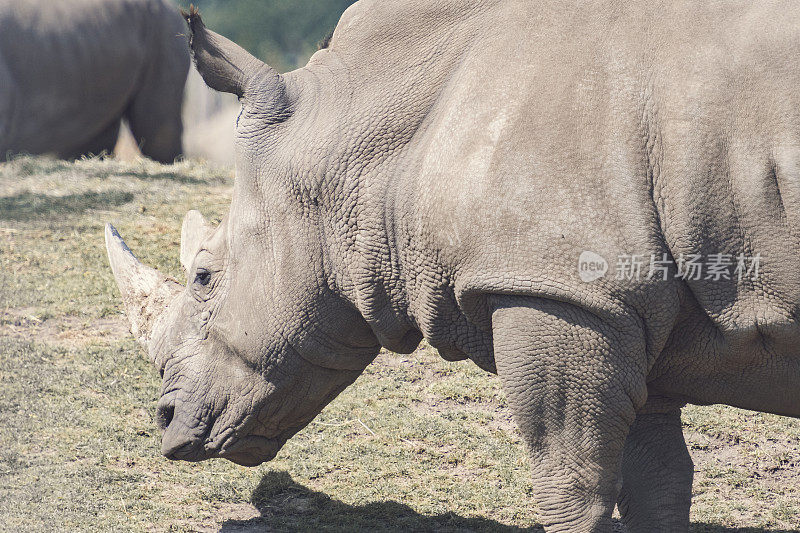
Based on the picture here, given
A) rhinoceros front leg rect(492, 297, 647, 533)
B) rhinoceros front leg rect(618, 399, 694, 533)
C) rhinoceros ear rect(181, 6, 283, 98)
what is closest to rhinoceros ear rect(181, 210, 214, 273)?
rhinoceros ear rect(181, 6, 283, 98)

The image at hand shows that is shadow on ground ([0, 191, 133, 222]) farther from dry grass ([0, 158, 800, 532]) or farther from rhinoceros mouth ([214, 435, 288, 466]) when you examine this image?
rhinoceros mouth ([214, 435, 288, 466])

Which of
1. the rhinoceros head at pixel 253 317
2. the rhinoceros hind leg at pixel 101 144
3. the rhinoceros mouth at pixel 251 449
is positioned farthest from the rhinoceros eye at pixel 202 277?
the rhinoceros hind leg at pixel 101 144

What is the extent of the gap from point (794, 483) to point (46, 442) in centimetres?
323

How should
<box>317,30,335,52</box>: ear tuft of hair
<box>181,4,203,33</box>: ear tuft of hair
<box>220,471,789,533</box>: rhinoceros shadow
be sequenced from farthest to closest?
<box>220,471,789,533</box>: rhinoceros shadow < <box>317,30,335,52</box>: ear tuft of hair < <box>181,4,203,33</box>: ear tuft of hair

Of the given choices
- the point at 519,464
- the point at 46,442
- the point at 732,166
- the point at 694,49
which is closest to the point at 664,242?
the point at 732,166

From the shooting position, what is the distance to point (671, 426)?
3.53m

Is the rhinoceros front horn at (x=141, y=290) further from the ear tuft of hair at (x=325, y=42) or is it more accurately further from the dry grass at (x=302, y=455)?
the ear tuft of hair at (x=325, y=42)

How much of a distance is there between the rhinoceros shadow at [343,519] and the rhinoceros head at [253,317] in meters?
0.50

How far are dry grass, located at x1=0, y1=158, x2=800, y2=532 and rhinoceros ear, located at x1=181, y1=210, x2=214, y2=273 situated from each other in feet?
3.45

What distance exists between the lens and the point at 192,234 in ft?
12.3

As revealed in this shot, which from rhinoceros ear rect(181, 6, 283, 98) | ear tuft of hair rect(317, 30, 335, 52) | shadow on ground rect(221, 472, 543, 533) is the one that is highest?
ear tuft of hair rect(317, 30, 335, 52)

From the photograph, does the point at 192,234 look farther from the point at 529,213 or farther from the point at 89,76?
the point at 89,76

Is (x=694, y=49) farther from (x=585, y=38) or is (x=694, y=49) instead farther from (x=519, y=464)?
(x=519, y=464)

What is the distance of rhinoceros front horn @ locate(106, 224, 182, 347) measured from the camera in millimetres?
3715
